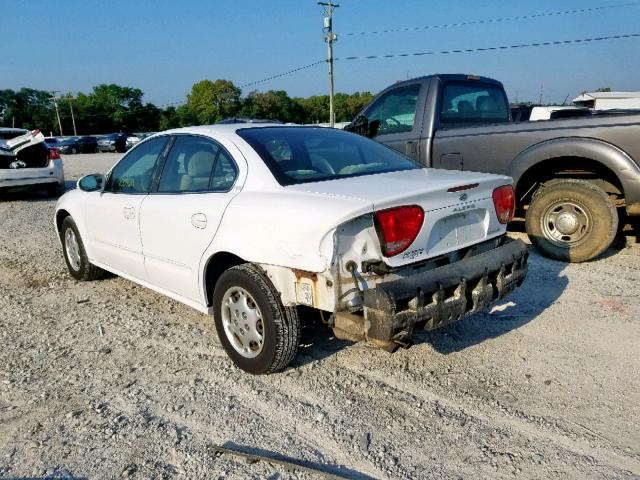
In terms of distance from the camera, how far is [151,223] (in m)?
3.98

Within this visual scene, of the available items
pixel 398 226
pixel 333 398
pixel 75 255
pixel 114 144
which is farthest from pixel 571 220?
pixel 114 144

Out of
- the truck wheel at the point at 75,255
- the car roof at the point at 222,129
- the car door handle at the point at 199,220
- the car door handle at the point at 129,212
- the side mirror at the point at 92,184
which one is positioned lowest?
the truck wheel at the point at 75,255

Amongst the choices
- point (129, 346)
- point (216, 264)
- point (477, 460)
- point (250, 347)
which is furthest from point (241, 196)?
point (477, 460)

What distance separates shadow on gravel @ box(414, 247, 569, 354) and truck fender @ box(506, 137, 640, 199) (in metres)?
1.02

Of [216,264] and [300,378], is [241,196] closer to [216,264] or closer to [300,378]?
[216,264]

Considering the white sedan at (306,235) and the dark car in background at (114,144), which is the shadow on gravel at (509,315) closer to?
the white sedan at (306,235)

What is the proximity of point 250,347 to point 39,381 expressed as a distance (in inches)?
53.5

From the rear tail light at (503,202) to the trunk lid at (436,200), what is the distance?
37 mm

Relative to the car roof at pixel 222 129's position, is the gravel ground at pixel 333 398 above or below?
below

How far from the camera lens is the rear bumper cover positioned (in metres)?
2.73

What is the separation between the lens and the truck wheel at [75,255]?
208 inches

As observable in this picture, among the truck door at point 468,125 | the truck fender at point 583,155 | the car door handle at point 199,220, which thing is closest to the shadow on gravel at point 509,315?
the truck fender at point 583,155

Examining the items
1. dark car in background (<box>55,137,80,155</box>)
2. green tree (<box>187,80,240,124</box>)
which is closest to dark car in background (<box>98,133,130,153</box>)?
dark car in background (<box>55,137,80,155</box>)

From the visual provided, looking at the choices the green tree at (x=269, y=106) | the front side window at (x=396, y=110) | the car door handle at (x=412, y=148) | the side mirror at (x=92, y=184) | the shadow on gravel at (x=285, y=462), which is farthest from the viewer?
the green tree at (x=269, y=106)
